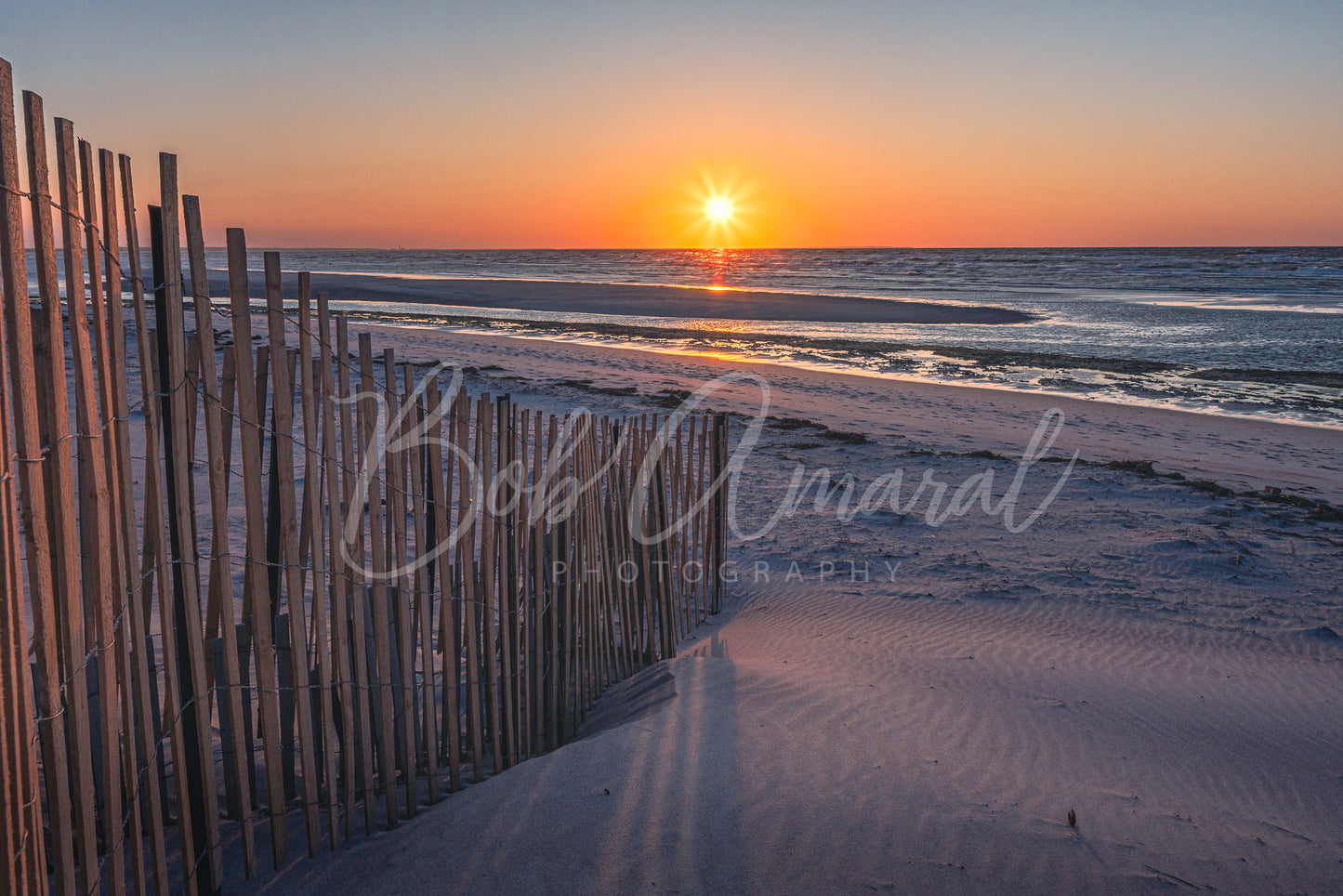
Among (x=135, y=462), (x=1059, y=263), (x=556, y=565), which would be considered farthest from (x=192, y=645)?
(x=1059, y=263)

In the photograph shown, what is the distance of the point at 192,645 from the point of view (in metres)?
2.34

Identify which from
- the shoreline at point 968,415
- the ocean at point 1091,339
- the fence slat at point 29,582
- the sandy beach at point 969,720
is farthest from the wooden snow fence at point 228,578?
the ocean at point 1091,339

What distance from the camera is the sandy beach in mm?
2818

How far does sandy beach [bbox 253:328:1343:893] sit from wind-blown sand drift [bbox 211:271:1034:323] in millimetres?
22344

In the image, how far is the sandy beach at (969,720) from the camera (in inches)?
111

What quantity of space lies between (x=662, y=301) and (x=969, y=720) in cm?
3506

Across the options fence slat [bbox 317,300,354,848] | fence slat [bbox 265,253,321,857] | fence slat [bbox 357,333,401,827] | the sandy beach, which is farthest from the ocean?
fence slat [bbox 265,253,321,857]

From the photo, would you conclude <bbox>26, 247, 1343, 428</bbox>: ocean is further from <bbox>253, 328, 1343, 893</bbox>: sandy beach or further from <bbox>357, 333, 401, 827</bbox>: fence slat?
<bbox>357, 333, 401, 827</bbox>: fence slat

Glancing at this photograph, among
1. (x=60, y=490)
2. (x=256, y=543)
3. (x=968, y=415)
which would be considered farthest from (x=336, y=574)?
(x=968, y=415)

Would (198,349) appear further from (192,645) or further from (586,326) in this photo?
(586,326)

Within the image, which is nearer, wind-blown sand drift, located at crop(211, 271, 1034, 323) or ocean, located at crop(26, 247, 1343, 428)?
ocean, located at crop(26, 247, 1343, 428)

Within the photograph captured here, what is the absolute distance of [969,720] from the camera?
165 inches

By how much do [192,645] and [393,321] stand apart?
2601 cm

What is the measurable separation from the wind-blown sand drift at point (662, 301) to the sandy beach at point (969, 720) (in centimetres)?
2234
